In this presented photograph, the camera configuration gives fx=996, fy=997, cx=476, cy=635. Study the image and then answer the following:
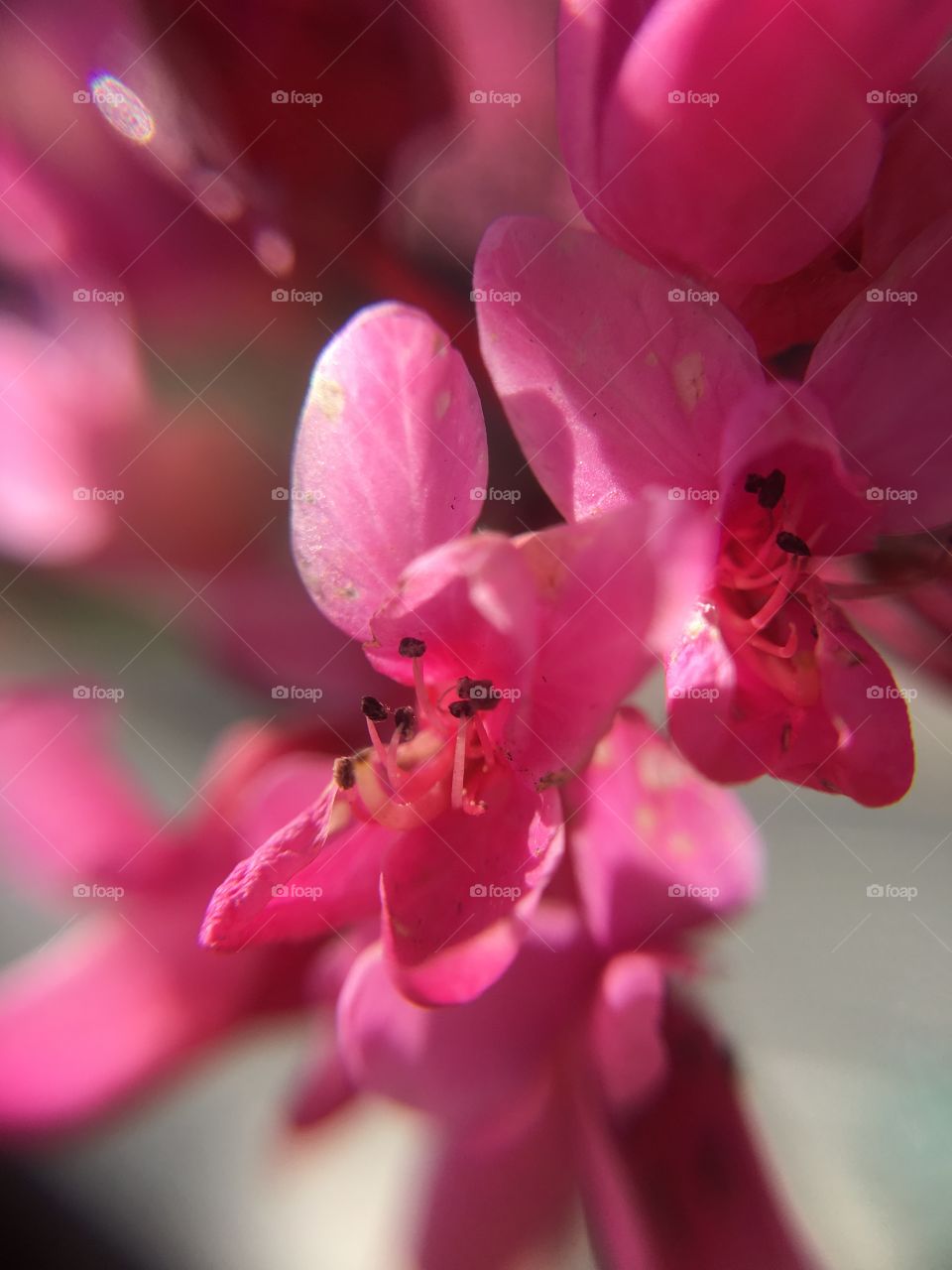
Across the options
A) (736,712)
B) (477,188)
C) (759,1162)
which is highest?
(477,188)

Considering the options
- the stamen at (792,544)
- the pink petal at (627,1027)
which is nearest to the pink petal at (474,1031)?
the pink petal at (627,1027)

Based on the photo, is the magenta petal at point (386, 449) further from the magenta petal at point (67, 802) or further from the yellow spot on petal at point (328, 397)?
the magenta petal at point (67, 802)

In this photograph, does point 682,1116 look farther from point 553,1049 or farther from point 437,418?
point 437,418

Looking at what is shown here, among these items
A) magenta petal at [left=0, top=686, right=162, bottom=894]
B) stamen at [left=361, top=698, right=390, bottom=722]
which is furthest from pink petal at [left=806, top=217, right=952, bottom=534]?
magenta petal at [left=0, top=686, right=162, bottom=894]

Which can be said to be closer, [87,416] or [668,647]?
[668,647]

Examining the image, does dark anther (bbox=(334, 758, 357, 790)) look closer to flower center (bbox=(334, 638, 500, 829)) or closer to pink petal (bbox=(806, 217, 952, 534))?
flower center (bbox=(334, 638, 500, 829))

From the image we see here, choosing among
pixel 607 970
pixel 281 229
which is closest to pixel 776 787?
pixel 607 970
